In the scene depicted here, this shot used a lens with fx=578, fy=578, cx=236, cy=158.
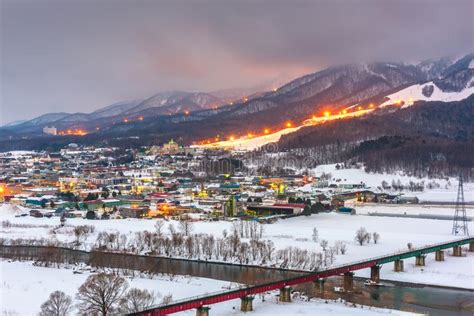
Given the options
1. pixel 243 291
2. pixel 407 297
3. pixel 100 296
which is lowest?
pixel 407 297

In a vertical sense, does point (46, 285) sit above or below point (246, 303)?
above

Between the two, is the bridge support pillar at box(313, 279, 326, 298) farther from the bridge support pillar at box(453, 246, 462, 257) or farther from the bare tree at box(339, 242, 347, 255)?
the bridge support pillar at box(453, 246, 462, 257)

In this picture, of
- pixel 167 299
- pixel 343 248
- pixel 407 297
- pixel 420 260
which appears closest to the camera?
pixel 167 299

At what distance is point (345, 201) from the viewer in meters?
48.3

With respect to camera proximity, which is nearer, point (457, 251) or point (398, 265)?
point (398, 265)

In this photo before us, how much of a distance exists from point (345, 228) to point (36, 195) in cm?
3259

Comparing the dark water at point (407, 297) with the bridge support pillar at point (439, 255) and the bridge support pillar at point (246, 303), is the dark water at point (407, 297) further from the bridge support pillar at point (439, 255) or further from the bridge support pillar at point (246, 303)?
the bridge support pillar at point (439, 255)

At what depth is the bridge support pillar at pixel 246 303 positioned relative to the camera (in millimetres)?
17938

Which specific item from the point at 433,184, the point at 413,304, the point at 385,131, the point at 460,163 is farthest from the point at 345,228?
the point at 385,131

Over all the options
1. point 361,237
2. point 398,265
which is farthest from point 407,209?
point 398,265

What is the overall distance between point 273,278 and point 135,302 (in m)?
7.46

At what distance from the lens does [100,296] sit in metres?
17.0

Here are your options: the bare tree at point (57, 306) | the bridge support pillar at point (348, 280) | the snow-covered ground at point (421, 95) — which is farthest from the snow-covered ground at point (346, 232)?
the snow-covered ground at point (421, 95)

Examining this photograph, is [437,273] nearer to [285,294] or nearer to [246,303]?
[285,294]
